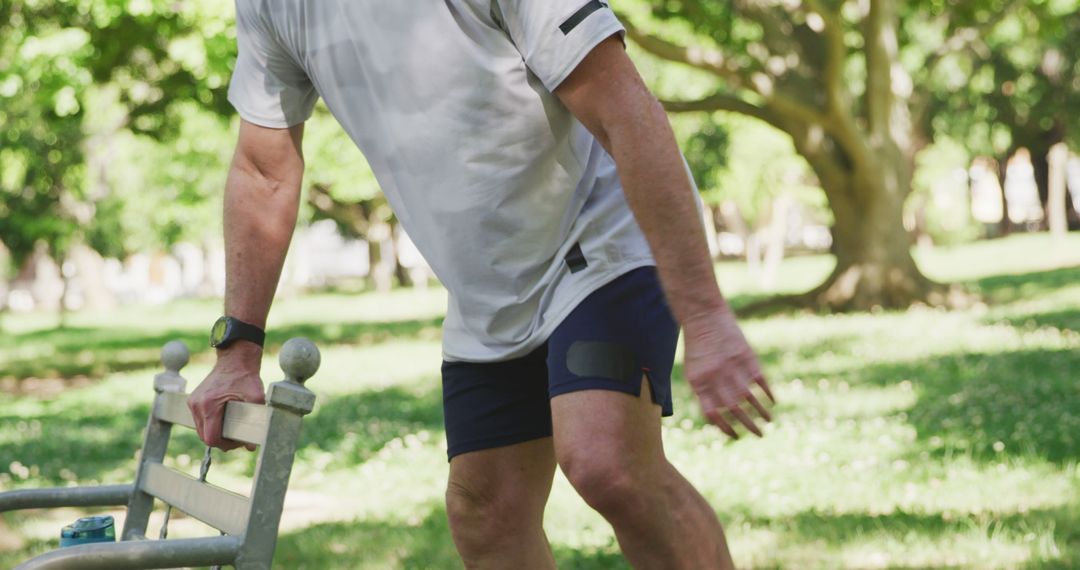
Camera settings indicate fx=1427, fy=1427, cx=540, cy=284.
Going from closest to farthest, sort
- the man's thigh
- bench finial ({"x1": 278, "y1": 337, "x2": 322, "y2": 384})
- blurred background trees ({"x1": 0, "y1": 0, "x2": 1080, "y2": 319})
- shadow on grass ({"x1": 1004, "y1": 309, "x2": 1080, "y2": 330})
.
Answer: bench finial ({"x1": 278, "y1": 337, "x2": 322, "y2": 384}) → the man's thigh → blurred background trees ({"x1": 0, "y1": 0, "x2": 1080, "y2": 319}) → shadow on grass ({"x1": 1004, "y1": 309, "x2": 1080, "y2": 330})

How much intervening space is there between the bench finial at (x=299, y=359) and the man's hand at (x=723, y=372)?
587mm

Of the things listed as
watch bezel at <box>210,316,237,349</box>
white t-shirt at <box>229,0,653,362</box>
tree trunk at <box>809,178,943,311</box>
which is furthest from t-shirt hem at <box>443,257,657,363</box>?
tree trunk at <box>809,178,943,311</box>

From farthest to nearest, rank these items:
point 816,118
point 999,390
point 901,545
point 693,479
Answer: point 816,118 → point 999,390 → point 693,479 → point 901,545

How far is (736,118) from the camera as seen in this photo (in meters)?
35.3

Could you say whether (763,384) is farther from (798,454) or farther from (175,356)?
(798,454)

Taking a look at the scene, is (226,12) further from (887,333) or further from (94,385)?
(887,333)

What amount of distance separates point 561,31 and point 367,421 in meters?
8.63

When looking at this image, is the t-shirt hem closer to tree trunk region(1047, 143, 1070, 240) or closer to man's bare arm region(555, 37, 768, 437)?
man's bare arm region(555, 37, 768, 437)

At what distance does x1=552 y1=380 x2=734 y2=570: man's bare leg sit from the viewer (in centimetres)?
236

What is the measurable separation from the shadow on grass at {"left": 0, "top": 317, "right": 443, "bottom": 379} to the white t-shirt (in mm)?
16133

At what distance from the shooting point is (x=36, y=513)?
24.4ft

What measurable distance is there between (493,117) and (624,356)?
0.49 m

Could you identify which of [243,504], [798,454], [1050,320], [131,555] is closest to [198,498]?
[243,504]

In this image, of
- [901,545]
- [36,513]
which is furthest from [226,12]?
[901,545]
